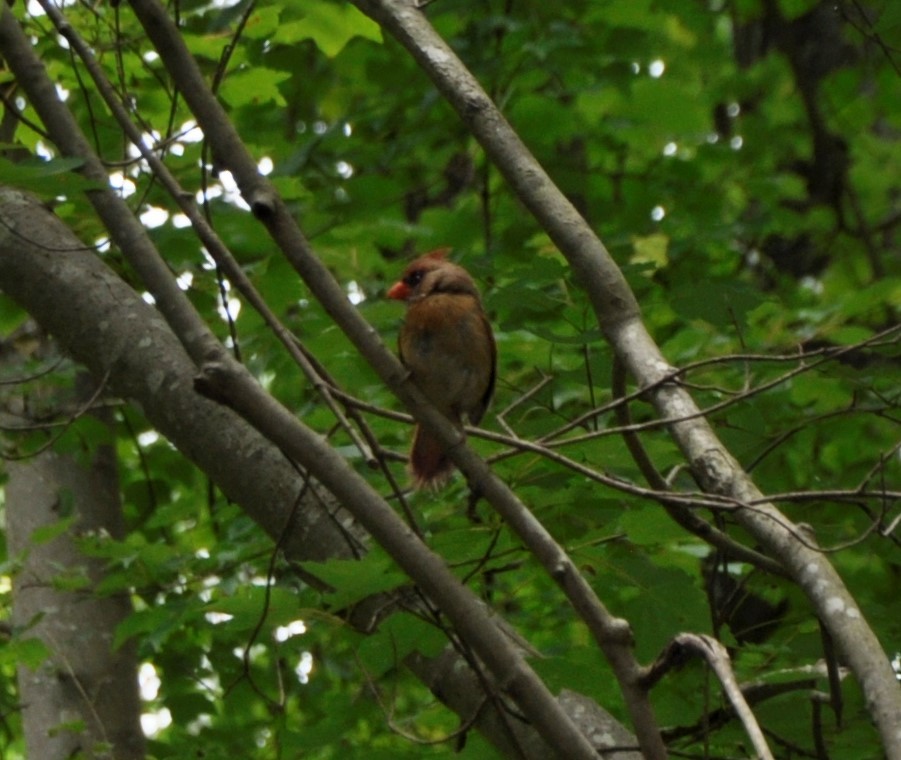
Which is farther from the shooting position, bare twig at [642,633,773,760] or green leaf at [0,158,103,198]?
green leaf at [0,158,103,198]

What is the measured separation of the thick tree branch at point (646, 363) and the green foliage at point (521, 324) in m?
0.09

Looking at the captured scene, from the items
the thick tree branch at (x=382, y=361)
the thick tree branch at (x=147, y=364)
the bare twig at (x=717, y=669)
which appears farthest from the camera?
the thick tree branch at (x=147, y=364)

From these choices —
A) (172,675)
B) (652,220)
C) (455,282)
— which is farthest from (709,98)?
(172,675)

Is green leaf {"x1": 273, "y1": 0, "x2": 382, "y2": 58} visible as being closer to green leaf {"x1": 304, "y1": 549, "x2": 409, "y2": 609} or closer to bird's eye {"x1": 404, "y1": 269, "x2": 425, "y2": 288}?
bird's eye {"x1": 404, "y1": 269, "x2": 425, "y2": 288}

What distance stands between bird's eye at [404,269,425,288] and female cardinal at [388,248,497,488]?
0.10 m

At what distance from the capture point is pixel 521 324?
3.89m

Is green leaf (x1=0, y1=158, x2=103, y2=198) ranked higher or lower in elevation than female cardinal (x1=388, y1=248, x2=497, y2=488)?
higher

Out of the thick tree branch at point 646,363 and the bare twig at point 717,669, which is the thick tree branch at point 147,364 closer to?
the thick tree branch at point 646,363

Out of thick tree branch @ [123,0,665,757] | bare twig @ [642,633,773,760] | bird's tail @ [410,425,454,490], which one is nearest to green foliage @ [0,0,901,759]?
bird's tail @ [410,425,454,490]

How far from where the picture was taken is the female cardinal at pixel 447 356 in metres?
3.94

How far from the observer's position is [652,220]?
6.88 meters

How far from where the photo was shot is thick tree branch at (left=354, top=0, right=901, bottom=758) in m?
2.24

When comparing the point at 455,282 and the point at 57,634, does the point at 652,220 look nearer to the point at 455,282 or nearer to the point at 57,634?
the point at 455,282

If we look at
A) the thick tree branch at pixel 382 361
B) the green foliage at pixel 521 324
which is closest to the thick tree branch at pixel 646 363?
the green foliage at pixel 521 324
